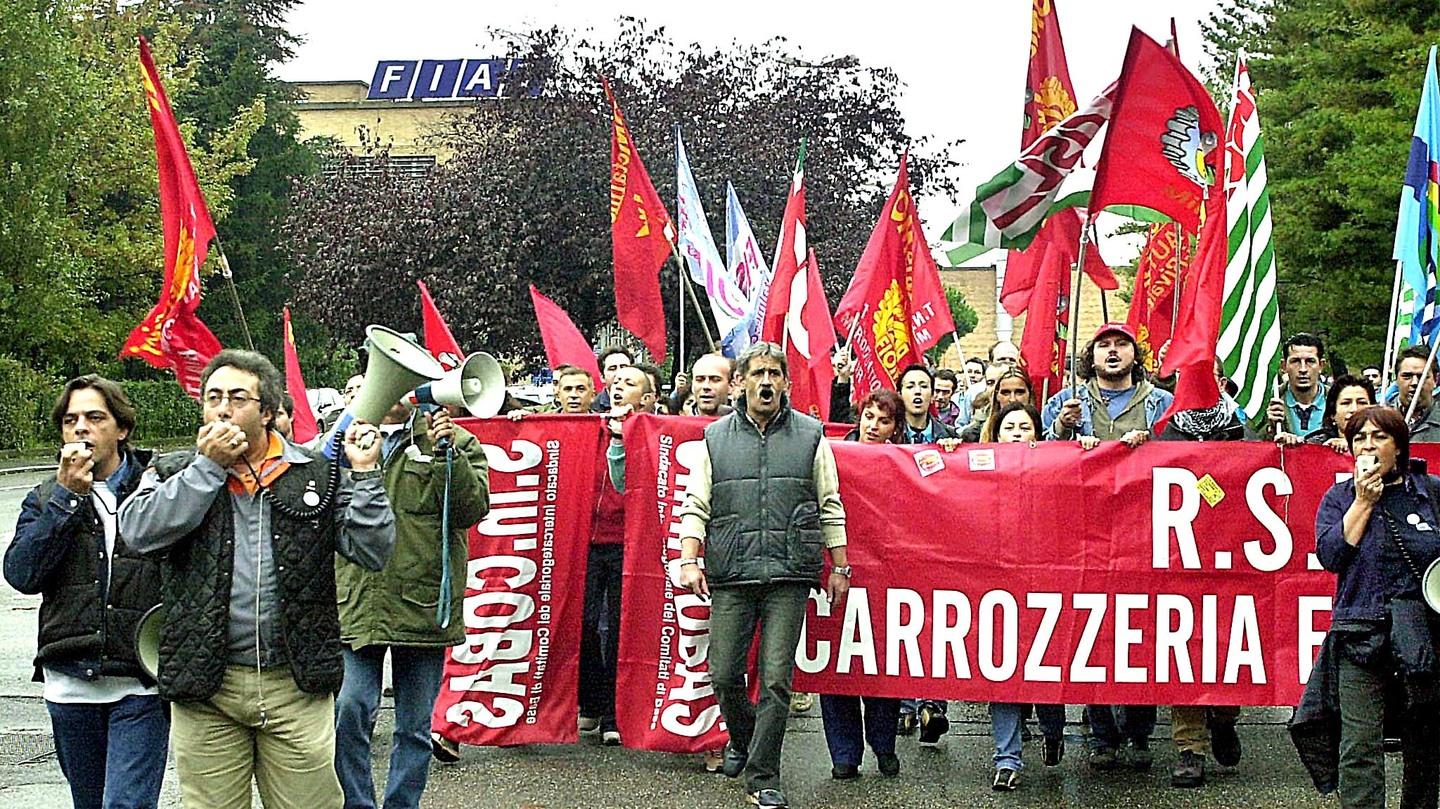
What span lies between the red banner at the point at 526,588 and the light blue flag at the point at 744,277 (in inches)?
140

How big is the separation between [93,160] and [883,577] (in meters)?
32.8

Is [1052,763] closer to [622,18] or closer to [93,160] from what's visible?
[622,18]

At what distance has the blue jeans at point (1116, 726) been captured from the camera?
7820 mm

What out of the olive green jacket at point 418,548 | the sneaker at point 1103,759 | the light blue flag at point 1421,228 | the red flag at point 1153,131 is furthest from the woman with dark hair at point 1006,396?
the olive green jacket at point 418,548

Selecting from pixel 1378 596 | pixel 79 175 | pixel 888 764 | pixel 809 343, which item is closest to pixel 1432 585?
pixel 1378 596

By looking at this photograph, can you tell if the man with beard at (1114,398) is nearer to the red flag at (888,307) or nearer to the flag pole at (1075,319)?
the flag pole at (1075,319)

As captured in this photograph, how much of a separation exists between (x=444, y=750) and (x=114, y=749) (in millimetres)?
2876

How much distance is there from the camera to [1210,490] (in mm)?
7570

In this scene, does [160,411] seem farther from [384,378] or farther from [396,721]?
[384,378]

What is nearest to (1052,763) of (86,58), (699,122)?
(699,122)

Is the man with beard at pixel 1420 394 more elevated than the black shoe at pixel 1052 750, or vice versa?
the man with beard at pixel 1420 394

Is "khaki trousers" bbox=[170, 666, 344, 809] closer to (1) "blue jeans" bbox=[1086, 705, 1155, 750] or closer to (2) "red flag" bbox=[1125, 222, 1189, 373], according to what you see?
(1) "blue jeans" bbox=[1086, 705, 1155, 750]

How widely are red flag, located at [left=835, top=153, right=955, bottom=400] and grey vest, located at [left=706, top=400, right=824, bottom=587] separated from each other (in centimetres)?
341

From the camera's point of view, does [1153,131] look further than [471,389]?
Yes
